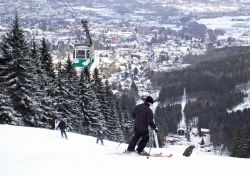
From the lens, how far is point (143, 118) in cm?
1189

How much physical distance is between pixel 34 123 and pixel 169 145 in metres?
92.3

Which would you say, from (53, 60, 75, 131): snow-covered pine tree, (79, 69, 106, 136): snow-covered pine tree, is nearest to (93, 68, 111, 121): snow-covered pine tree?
(79, 69, 106, 136): snow-covered pine tree

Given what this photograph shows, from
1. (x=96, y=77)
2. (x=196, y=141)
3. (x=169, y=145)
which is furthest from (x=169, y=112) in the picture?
(x=96, y=77)

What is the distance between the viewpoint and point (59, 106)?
3747cm

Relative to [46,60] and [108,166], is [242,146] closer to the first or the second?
[46,60]

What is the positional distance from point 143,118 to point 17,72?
20590 mm

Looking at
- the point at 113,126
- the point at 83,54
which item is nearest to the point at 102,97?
the point at 113,126

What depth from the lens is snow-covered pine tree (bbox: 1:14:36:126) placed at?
30766 millimetres

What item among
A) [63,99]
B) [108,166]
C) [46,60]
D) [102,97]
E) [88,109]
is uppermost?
[108,166]

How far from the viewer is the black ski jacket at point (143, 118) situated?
1184 cm

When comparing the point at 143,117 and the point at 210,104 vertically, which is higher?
the point at 143,117

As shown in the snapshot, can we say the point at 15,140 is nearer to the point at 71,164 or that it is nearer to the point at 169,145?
the point at 71,164

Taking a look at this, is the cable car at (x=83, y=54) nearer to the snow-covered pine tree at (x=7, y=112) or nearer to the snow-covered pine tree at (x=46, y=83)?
the snow-covered pine tree at (x=46, y=83)

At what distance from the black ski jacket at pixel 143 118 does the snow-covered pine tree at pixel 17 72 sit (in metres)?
19.8
